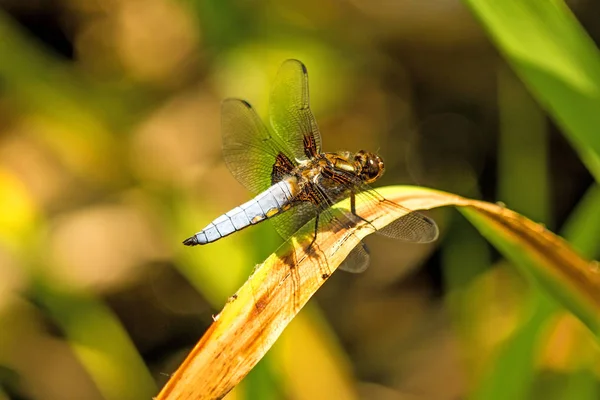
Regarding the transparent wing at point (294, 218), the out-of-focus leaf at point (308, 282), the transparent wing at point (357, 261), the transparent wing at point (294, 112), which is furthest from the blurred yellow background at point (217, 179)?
the out-of-focus leaf at point (308, 282)

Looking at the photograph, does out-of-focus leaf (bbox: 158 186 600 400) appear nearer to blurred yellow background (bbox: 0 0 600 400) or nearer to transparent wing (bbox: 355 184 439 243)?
transparent wing (bbox: 355 184 439 243)

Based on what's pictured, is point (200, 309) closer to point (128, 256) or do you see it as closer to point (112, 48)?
point (128, 256)

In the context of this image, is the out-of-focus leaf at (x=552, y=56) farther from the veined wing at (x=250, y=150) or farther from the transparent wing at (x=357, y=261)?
the veined wing at (x=250, y=150)

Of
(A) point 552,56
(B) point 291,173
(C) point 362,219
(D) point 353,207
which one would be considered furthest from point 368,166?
(A) point 552,56

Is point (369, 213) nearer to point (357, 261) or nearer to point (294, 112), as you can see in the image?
point (357, 261)

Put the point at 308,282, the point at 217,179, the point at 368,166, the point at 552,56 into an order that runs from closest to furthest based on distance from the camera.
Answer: the point at 308,282 < the point at 552,56 < the point at 368,166 < the point at 217,179

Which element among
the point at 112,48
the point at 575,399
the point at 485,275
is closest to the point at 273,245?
the point at 575,399
